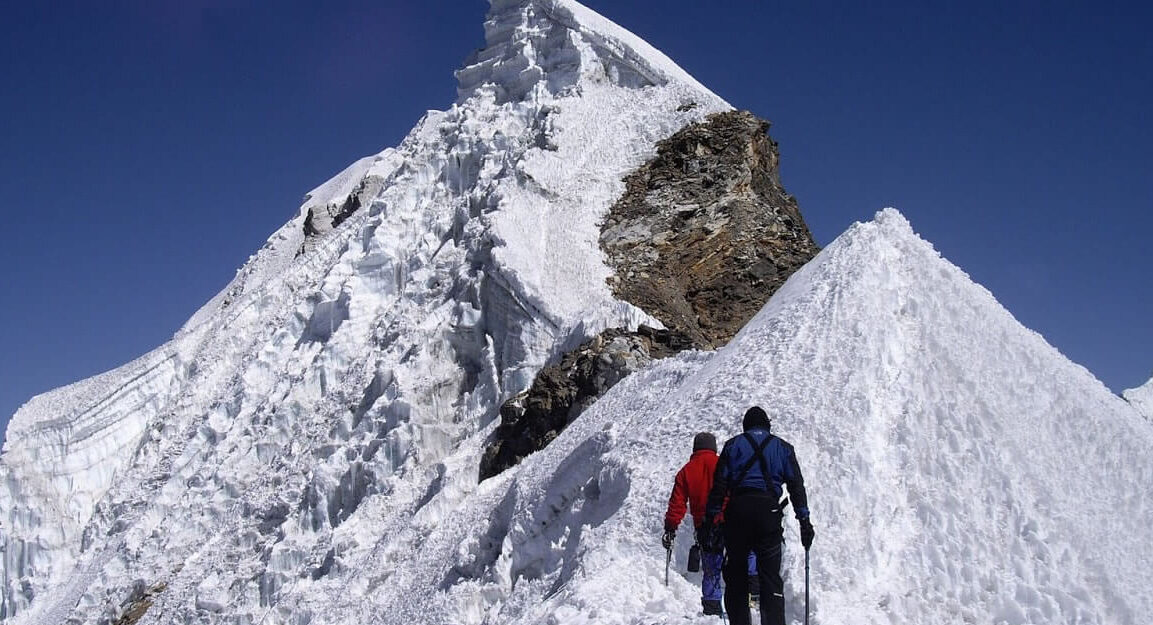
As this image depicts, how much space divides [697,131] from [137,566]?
18.4 meters

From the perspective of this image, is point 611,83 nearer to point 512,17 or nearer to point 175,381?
point 512,17

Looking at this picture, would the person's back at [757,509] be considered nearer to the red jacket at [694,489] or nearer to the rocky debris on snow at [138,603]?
the red jacket at [694,489]

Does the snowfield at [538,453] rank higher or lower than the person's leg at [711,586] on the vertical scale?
higher

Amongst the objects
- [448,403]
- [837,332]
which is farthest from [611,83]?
[837,332]

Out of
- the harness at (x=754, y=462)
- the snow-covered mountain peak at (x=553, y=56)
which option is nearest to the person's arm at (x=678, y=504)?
the harness at (x=754, y=462)

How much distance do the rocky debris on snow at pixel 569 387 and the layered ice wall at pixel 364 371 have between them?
724 millimetres

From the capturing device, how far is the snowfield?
32.6 ft

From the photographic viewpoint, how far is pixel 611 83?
107 ft

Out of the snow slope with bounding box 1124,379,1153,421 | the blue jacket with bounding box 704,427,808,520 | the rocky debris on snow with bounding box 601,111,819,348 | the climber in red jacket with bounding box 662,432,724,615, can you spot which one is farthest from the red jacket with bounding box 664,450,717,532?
the snow slope with bounding box 1124,379,1153,421

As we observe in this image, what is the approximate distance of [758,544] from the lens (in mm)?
7781

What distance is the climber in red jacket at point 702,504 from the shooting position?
27.5ft

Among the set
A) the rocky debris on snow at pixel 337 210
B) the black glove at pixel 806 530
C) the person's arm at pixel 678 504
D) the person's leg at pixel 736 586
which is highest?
the rocky debris on snow at pixel 337 210

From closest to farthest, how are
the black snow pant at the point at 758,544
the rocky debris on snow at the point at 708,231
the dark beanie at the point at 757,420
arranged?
the black snow pant at the point at 758,544
the dark beanie at the point at 757,420
the rocky debris on snow at the point at 708,231

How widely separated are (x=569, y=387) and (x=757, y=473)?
11.9 metres
